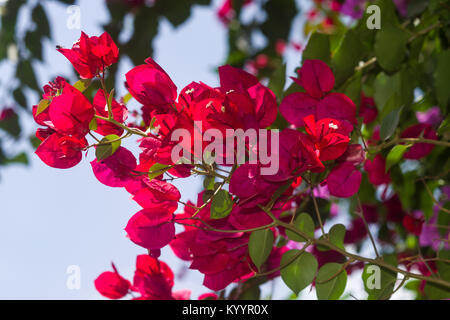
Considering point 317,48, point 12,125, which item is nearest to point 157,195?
point 317,48

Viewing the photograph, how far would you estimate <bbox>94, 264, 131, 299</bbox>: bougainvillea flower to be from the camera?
1.42 feet

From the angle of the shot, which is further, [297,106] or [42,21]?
[42,21]

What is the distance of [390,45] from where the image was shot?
18.6 inches

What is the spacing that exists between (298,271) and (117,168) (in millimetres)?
149

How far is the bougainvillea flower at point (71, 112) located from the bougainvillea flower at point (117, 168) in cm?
2

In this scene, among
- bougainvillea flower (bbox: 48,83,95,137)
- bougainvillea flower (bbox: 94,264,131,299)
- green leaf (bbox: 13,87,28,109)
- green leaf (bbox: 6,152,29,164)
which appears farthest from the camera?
green leaf (bbox: 6,152,29,164)

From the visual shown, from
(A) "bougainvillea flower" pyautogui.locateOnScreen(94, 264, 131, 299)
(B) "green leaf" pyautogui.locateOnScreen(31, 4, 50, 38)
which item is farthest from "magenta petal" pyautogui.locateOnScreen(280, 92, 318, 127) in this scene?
(B) "green leaf" pyautogui.locateOnScreen(31, 4, 50, 38)

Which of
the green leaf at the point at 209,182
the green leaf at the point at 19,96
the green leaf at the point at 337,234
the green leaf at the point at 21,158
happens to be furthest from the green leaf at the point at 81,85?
the green leaf at the point at 21,158

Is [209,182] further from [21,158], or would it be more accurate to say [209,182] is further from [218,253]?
[21,158]

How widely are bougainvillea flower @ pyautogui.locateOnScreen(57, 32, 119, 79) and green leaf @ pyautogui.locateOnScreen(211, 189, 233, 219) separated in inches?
4.6

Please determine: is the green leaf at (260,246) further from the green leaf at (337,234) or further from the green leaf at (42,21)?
the green leaf at (42,21)

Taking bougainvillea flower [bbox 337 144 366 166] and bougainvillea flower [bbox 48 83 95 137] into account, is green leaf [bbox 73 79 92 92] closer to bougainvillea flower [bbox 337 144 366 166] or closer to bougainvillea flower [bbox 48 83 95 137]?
bougainvillea flower [bbox 48 83 95 137]

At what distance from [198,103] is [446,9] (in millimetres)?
340
